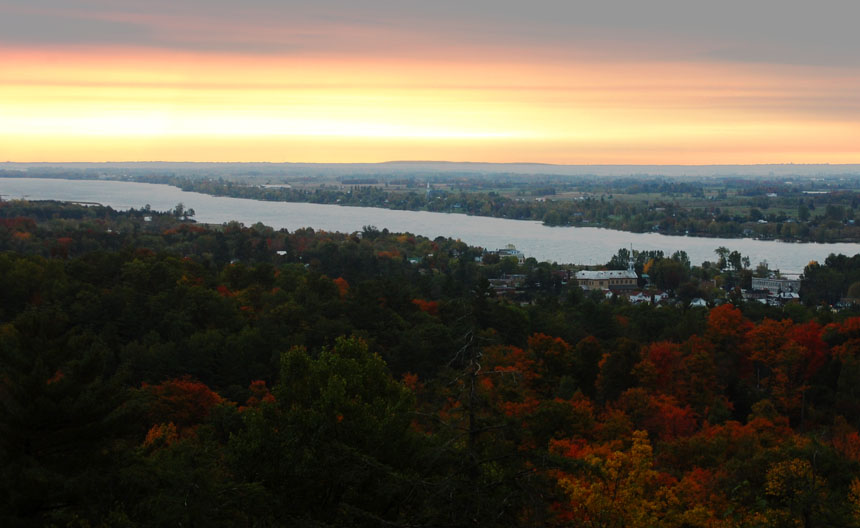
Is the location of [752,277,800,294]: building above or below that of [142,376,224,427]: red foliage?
below

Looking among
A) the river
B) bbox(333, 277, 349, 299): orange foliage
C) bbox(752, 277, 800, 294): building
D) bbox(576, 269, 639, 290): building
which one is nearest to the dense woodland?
bbox(333, 277, 349, 299): orange foliage

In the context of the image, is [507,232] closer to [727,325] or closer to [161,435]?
[727,325]

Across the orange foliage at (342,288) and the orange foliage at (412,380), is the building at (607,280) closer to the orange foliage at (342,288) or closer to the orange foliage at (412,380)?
the orange foliage at (342,288)

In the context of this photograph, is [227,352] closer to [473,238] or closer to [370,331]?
[370,331]

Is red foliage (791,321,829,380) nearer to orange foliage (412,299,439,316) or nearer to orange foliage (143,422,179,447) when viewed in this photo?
orange foliage (412,299,439,316)

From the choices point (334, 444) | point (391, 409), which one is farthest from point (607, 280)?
point (334, 444)

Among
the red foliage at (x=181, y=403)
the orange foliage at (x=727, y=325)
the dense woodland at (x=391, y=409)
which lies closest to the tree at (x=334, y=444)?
the dense woodland at (x=391, y=409)
